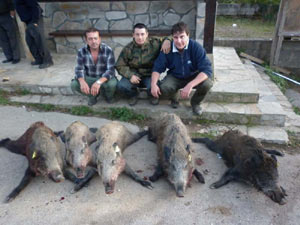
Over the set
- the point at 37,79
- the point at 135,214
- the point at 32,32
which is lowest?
the point at 135,214

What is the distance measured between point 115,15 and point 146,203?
6.31 m

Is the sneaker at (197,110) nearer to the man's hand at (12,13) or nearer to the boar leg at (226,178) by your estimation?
the boar leg at (226,178)

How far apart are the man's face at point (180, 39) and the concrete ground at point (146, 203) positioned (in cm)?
217

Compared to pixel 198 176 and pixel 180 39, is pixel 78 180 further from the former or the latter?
pixel 180 39

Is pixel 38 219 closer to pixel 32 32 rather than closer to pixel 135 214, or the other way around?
pixel 135 214

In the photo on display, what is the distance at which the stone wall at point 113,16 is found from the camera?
789 cm

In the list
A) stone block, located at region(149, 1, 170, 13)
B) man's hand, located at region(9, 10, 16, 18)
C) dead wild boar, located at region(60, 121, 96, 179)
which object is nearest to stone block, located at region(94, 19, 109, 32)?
stone block, located at region(149, 1, 170, 13)

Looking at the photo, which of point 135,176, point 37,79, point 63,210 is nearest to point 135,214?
point 135,176

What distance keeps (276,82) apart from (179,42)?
4.98 m

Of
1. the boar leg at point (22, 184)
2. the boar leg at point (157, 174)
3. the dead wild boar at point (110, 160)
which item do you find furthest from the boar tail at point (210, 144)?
the boar leg at point (22, 184)

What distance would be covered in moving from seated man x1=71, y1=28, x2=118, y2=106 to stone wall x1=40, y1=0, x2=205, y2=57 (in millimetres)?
2819

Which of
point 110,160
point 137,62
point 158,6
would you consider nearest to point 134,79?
point 137,62

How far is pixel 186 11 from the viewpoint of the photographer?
7.84 m

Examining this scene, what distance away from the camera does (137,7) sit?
8.01m
